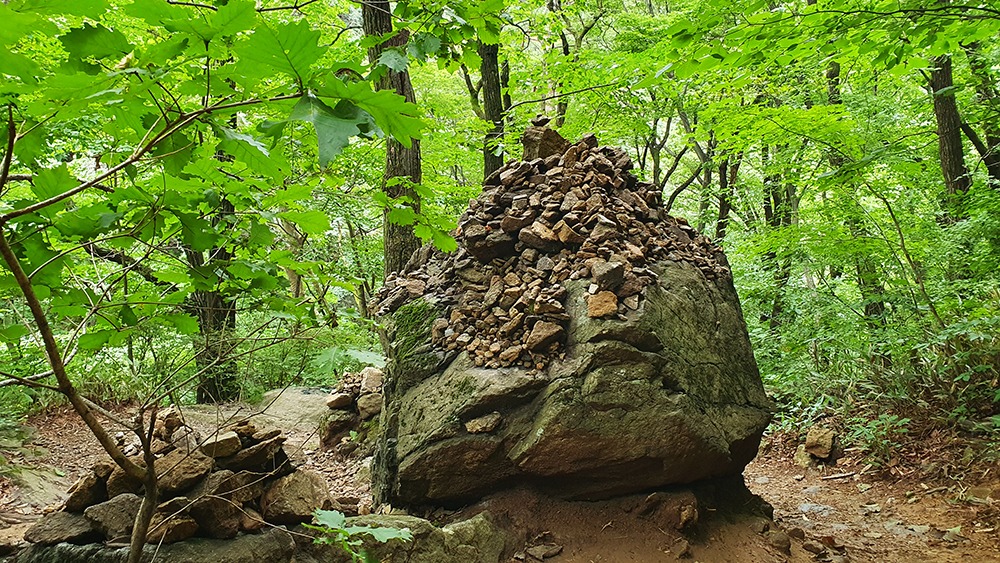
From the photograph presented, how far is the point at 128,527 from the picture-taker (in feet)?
7.90

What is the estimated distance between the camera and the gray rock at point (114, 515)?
7.86 ft

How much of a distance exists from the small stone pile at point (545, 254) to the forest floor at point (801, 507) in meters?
1.38

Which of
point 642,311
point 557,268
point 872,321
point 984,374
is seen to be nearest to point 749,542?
point 642,311

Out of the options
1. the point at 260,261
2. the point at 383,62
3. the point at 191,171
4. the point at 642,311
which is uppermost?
the point at 383,62

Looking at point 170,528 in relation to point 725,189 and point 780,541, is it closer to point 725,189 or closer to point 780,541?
point 780,541

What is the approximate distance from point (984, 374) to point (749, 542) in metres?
3.39

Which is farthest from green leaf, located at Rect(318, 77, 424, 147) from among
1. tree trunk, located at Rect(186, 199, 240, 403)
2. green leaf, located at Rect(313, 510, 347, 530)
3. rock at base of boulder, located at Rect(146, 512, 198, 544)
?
rock at base of boulder, located at Rect(146, 512, 198, 544)

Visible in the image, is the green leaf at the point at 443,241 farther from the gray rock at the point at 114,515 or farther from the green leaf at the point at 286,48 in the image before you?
the gray rock at the point at 114,515

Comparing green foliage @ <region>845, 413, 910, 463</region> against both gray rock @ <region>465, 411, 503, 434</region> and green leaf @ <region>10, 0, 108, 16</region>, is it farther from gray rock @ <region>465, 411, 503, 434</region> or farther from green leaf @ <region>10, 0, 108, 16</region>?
green leaf @ <region>10, 0, 108, 16</region>

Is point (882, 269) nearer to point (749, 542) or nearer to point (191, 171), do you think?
point (749, 542)

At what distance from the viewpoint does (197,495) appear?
2.54 metres

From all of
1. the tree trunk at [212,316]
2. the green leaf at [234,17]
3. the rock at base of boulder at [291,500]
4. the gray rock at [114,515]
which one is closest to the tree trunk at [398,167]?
the tree trunk at [212,316]

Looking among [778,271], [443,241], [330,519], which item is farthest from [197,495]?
[778,271]

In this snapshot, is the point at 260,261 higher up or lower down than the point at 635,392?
higher up
